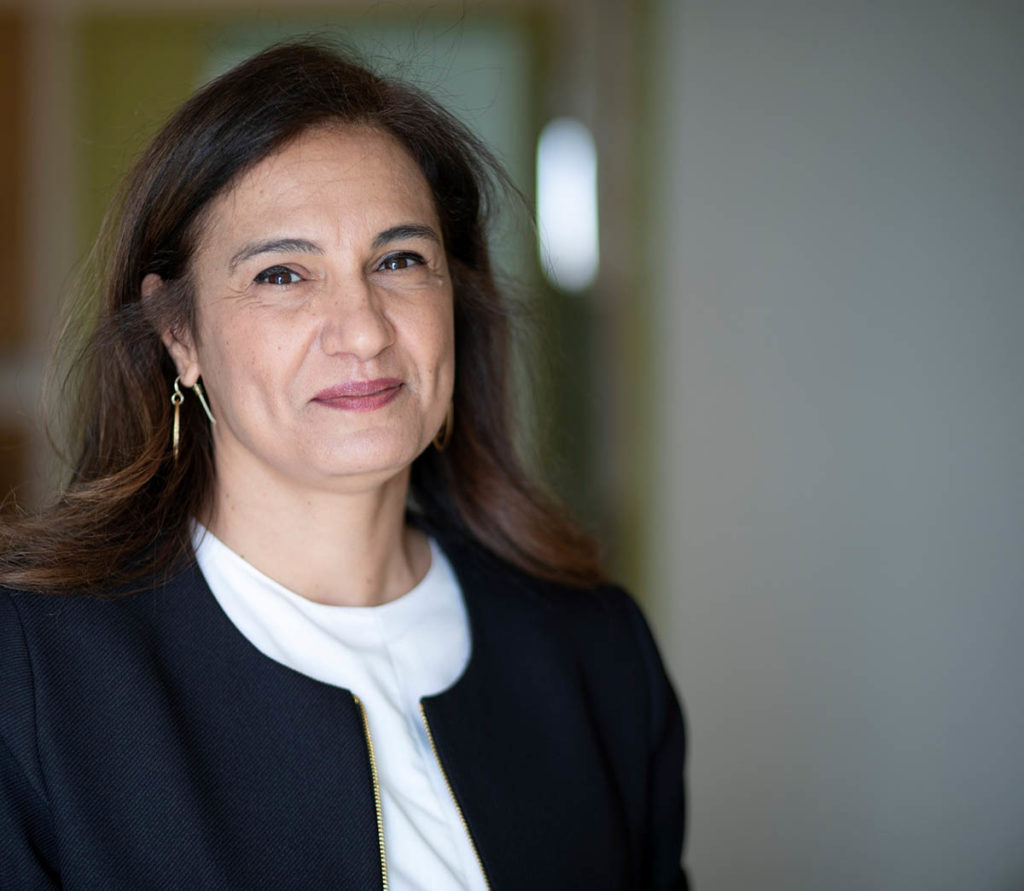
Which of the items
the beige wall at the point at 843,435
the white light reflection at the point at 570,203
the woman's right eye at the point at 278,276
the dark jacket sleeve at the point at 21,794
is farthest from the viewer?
the white light reflection at the point at 570,203

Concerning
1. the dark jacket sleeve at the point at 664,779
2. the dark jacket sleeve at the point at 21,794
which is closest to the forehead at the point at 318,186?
the dark jacket sleeve at the point at 21,794

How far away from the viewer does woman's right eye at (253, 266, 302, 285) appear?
5.15 ft

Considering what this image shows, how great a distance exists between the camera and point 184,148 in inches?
62.2

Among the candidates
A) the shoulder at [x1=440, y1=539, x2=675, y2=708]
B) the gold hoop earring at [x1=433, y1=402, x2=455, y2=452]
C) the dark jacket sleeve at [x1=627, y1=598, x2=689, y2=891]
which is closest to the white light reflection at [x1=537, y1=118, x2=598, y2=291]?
the gold hoop earring at [x1=433, y1=402, x2=455, y2=452]

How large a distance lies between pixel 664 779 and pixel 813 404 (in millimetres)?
1612

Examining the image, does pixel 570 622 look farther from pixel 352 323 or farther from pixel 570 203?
pixel 570 203

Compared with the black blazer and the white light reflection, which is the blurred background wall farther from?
the black blazer

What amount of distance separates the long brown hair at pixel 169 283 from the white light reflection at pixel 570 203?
1984mm

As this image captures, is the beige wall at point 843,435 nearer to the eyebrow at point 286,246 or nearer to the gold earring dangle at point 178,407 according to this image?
the eyebrow at point 286,246

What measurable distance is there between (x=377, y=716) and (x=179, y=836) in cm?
32

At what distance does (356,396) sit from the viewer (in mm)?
1579

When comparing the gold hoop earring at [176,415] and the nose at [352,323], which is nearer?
the nose at [352,323]

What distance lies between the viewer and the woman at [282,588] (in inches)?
55.8

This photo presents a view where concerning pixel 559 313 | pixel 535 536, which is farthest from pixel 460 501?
pixel 559 313
